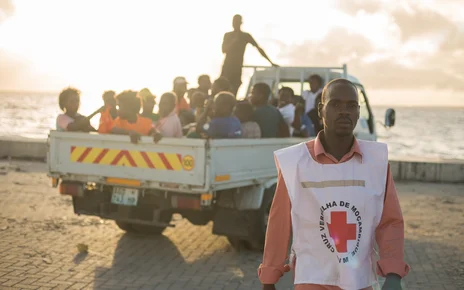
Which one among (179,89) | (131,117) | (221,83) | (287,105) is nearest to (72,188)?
(131,117)

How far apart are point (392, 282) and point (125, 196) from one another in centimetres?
487

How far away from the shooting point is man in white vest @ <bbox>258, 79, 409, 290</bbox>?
10.6ft

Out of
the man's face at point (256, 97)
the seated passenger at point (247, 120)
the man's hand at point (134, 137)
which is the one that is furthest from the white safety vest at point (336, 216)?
the man's face at point (256, 97)

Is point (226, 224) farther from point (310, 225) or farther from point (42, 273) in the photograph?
point (310, 225)

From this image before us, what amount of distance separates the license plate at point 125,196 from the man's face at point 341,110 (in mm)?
4542

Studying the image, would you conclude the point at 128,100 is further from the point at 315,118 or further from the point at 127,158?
the point at 315,118

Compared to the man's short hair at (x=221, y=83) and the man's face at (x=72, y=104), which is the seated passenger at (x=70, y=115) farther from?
the man's short hair at (x=221, y=83)

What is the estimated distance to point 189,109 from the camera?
11.0 metres

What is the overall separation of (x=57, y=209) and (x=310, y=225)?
8216 mm

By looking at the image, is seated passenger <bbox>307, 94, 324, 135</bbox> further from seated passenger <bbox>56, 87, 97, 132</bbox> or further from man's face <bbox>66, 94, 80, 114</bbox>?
man's face <bbox>66, 94, 80, 114</bbox>

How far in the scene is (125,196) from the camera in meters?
7.71

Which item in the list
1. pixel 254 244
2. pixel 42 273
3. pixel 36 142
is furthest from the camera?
pixel 36 142

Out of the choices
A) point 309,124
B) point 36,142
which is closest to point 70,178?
point 309,124

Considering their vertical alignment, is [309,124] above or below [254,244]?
above
